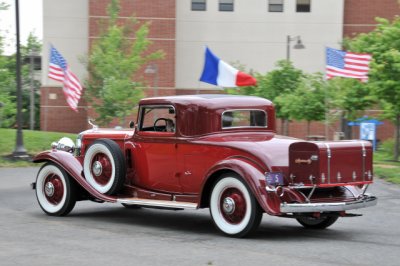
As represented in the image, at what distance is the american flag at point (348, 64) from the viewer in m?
22.6

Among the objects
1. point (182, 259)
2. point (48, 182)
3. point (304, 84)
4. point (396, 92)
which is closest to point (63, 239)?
point (182, 259)

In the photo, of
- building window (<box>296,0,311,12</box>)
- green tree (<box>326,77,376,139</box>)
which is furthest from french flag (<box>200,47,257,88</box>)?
building window (<box>296,0,311,12</box>)

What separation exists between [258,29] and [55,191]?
37.5 metres

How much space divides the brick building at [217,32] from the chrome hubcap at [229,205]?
123ft

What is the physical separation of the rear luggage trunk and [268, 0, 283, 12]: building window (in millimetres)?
39132

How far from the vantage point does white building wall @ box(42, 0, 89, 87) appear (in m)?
47.7

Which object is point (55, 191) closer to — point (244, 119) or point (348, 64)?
point (244, 119)

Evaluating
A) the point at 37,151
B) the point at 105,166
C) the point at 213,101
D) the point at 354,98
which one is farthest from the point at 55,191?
the point at 354,98

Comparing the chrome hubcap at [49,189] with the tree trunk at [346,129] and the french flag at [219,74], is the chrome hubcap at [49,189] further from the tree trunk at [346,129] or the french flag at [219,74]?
the tree trunk at [346,129]

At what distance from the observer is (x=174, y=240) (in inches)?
349

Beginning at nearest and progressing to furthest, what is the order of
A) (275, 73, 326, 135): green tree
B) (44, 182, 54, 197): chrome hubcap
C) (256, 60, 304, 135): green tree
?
(44, 182, 54, 197): chrome hubcap
(275, 73, 326, 135): green tree
(256, 60, 304, 135): green tree

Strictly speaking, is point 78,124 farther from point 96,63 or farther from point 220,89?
point 96,63

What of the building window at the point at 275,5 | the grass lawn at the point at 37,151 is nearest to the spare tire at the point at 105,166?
the grass lawn at the point at 37,151

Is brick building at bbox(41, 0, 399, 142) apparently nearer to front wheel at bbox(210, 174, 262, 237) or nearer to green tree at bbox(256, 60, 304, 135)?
green tree at bbox(256, 60, 304, 135)
